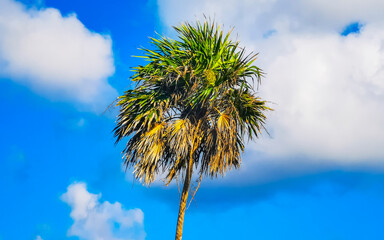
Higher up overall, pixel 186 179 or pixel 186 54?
pixel 186 54

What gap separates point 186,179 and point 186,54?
4970mm

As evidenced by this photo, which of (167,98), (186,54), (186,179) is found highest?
(186,54)

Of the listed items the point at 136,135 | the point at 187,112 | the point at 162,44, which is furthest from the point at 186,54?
the point at 136,135

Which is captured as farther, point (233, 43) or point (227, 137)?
point (233, 43)

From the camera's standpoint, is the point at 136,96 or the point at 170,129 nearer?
the point at 170,129

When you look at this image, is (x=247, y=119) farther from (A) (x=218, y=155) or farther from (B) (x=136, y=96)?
(B) (x=136, y=96)

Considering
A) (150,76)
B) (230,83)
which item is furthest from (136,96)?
(230,83)

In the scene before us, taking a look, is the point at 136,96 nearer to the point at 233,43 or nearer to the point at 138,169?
the point at 138,169

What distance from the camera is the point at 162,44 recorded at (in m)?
20.5

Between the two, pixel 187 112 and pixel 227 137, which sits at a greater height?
pixel 187 112

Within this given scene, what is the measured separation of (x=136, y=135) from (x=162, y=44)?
151 inches

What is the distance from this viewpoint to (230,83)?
1980 centimetres

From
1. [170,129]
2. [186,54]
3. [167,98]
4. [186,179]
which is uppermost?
[186,54]

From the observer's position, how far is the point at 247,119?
791 inches
